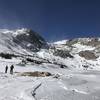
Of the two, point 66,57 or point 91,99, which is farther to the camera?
point 66,57

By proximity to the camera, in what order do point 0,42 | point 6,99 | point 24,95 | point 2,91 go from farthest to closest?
point 0,42 < point 2,91 < point 24,95 < point 6,99

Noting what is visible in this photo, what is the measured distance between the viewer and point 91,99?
2136cm

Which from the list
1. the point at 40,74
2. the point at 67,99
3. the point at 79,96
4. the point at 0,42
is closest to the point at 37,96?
the point at 67,99

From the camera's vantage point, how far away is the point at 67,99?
2055cm

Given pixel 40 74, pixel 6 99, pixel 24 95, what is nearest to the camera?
pixel 6 99

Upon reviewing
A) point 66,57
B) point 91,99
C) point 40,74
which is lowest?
point 91,99

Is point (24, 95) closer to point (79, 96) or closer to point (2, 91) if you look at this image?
point (2, 91)

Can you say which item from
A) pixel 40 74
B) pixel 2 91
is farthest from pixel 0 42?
pixel 2 91

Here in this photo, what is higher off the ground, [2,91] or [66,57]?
[66,57]

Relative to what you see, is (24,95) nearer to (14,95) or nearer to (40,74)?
(14,95)

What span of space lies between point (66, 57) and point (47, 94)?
585 feet

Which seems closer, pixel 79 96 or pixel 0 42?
pixel 79 96

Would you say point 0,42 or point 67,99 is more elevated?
point 0,42

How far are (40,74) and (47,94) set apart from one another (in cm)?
2200
